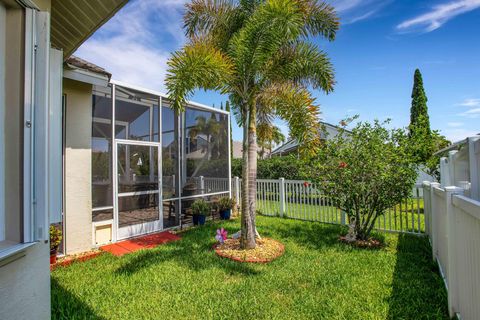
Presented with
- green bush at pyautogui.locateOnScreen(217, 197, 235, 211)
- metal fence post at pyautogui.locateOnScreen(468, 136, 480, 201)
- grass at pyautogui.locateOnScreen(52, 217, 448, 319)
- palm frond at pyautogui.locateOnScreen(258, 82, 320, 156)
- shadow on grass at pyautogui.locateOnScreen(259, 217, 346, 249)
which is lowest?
shadow on grass at pyautogui.locateOnScreen(259, 217, 346, 249)

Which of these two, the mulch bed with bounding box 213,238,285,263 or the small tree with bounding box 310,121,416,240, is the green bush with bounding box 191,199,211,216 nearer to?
the mulch bed with bounding box 213,238,285,263

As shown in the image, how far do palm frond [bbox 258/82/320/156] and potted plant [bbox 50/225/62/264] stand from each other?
4.80 metres

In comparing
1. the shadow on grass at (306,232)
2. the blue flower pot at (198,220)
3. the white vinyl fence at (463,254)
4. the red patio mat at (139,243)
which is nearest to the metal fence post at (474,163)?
the white vinyl fence at (463,254)

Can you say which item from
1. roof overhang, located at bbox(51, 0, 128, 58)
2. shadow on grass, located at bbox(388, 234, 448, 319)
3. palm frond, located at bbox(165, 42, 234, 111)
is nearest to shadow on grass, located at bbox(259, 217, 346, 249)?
shadow on grass, located at bbox(388, 234, 448, 319)

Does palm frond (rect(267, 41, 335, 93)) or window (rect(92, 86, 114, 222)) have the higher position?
palm frond (rect(267, 41, 335, 93))

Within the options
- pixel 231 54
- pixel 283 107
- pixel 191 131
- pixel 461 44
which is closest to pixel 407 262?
pixel 283 107

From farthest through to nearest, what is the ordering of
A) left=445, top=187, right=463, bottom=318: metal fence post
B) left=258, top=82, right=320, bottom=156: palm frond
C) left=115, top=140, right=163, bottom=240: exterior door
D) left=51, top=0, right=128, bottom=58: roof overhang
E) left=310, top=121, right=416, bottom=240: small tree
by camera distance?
left=115, top=140, right=163, bottom=240: exterior door < left=310, top=121, right=416, bottom=240: small tree < left=258, top=82, right=320, bottom=156: palm frond < left=445, top=187, right=463, bottom=318: metal fence post < left=51, top=0, right=128, bottom=58: roof overhang

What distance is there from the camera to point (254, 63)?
4840mm

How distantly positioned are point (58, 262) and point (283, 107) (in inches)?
204

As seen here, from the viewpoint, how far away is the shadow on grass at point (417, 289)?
299 centimetres

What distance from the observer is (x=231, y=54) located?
509cm

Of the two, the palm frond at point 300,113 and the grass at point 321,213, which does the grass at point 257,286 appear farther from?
the palm frond at point 300,113

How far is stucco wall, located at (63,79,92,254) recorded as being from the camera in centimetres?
507

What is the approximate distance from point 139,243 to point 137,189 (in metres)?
1.33
